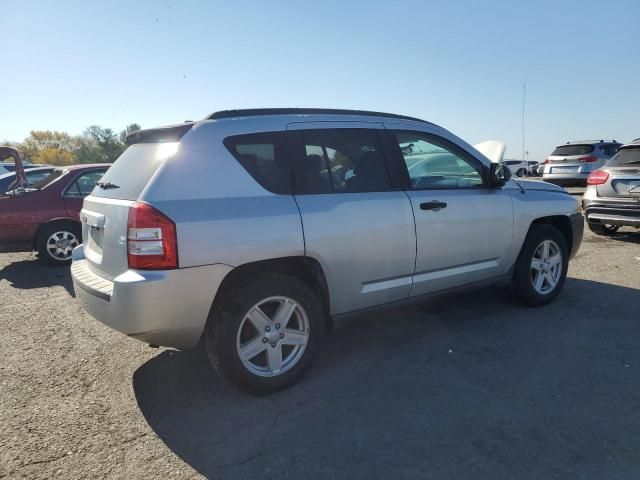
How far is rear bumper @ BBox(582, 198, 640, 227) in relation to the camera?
7.20 meters

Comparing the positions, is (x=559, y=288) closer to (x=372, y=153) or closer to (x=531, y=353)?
(x=531, y=353)

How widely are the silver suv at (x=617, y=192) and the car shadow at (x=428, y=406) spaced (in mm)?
3688

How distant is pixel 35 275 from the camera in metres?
6.92

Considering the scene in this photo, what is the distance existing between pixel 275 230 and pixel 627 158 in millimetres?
7003

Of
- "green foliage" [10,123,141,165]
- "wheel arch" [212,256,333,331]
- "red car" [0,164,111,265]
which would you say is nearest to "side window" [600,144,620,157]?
"red car" [0,164,111,265]

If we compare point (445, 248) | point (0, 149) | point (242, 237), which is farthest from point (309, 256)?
point (0, 149)

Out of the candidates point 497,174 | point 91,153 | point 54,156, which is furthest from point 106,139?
point 497,174

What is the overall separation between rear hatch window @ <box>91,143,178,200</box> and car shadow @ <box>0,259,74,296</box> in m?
2.91

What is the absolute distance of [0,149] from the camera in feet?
26.1

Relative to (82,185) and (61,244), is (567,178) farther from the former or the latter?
(61,244)

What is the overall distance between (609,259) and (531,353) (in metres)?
3.98

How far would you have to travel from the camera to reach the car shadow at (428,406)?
2.47 m

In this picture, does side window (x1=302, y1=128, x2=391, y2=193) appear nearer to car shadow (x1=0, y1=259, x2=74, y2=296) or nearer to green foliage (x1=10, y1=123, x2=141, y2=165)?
car shadow (x1=0, y1=259, x2=74, y2=296)

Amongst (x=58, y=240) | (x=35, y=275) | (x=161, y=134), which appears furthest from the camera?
(x=58, y=240)
